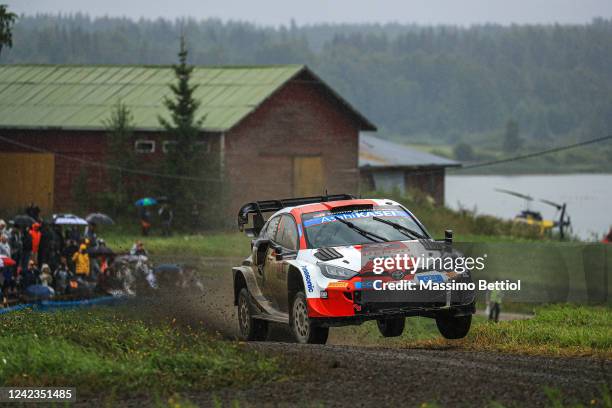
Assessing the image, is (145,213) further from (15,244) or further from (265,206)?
(265,206)

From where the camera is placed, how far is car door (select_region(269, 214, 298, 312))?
16.4 m

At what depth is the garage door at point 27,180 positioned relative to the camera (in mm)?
52344

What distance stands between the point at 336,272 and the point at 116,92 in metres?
42.8

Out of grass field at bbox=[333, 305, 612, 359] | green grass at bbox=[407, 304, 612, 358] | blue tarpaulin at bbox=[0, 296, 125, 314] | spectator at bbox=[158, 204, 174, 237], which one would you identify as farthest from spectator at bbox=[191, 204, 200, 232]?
green grass at bbox=[407, 304, 612, 358]

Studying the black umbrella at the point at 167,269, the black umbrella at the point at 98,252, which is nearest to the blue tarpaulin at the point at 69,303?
the black umbrella at the point at 98,252

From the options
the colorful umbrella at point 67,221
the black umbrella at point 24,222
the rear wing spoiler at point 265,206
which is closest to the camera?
the rear wing spoiler at point 265,206

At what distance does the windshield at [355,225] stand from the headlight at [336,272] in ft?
2.21

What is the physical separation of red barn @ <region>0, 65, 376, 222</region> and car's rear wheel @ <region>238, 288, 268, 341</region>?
30.8m

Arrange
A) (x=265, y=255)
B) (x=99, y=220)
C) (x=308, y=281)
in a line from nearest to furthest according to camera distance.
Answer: (x=308, y=281) → (x=265, y=255) → (x=99, y=220)

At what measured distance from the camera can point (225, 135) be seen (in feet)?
166

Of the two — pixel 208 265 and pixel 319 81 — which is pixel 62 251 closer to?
pixel 208 265

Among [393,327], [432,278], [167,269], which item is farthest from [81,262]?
[432,278]

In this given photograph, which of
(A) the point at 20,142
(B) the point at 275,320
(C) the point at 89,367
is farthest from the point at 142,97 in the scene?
(C) the point at 89,367

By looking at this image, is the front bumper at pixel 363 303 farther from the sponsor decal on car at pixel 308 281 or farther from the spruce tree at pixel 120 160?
the spruce tree at pixel 120 160
